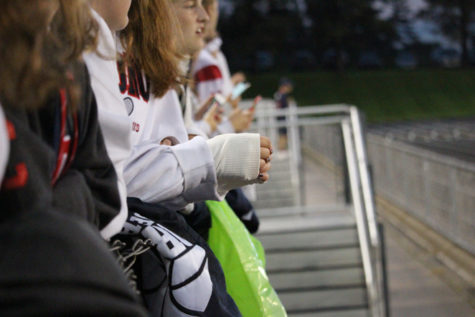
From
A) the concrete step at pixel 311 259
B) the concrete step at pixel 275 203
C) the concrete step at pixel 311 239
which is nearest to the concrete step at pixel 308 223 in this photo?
the concrete step at pixel 311 239

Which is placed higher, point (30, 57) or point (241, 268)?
point (30, 57)

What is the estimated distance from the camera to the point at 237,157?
124cm

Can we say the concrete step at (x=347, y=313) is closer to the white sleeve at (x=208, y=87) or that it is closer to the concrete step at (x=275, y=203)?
the white sleeve at (x=208, y=87)

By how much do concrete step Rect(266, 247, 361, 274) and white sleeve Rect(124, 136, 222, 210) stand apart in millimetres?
3917

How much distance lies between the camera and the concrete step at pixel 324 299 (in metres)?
4.79

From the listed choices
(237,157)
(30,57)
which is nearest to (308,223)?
(237,157)

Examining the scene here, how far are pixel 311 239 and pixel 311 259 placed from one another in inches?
6.4

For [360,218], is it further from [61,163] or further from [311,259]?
[61,163]

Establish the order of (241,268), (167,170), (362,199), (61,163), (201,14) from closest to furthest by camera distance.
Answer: (61,163), (167,170), (241,268), (201,14), (362,199)

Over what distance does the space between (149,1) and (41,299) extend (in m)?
0.96

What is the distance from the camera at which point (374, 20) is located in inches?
2158

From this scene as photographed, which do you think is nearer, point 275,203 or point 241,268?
point 241,268

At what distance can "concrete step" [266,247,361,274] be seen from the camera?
4.96 m

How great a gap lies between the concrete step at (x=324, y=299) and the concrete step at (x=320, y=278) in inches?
2.0
